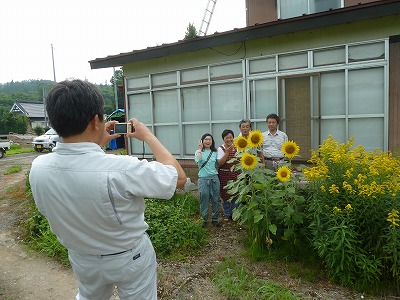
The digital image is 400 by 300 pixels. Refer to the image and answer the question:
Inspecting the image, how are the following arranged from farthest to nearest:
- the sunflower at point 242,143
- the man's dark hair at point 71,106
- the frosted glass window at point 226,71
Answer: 1. the frosted glass window at point 226,71
2. the sunflower at point 242,143
3. the man's dark hair at point 71,106

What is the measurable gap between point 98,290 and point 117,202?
650 mm

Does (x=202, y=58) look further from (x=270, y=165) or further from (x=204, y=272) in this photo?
(x=204, y=272)

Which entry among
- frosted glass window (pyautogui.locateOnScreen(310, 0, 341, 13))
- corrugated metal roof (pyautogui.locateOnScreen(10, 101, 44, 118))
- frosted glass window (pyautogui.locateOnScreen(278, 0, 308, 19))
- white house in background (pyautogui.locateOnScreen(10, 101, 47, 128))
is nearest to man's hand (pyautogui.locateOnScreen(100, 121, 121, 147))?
frosted glass window (pyautogui.locateOnScreen(310, 0, 341, 13))

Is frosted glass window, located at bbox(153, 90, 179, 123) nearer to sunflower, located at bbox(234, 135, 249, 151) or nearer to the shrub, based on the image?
sunflower, located at bbox(234, 135, 249, 151)

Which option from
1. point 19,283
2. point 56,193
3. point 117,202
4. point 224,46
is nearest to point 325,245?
point 117,202

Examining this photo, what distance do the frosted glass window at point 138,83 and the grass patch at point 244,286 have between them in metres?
5.67

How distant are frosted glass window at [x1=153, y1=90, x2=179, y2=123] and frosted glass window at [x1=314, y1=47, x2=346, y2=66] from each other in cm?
341

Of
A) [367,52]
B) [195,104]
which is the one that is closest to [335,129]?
[367,52]

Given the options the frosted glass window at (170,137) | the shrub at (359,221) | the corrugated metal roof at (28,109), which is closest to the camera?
the shrub at (359,221)

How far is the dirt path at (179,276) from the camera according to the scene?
328cm

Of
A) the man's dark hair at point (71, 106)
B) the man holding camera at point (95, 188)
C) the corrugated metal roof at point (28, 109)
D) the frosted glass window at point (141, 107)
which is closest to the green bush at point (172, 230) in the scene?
the man holding camera at point (95, 188)

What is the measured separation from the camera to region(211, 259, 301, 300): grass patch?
3.10 metres

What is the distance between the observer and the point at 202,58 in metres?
7.11

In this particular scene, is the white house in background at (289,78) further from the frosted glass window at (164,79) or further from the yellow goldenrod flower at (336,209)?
the yellow goldenrod flower at (336,209)
